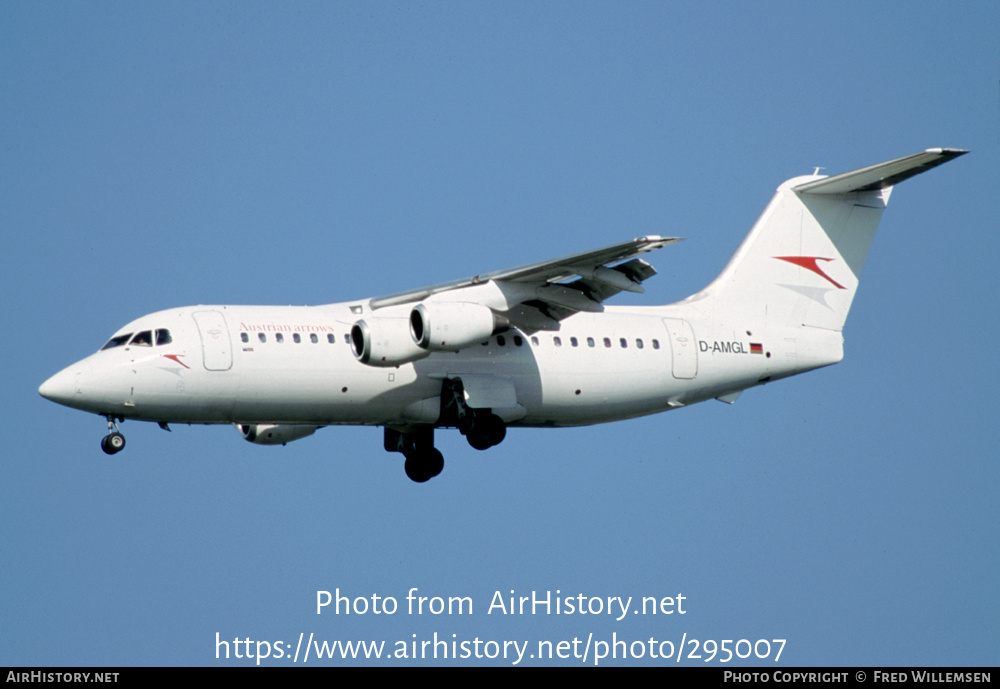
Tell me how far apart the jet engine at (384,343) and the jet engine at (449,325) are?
0.12m

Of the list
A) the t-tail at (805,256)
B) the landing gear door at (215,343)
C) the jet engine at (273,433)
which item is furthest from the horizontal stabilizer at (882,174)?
the landing gear door at (215,343)

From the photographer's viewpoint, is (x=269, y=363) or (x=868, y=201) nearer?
(x=269, y=363)

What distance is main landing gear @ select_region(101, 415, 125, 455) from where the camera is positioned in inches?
747

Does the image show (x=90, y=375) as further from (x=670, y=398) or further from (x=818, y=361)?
(x=818, y=361)

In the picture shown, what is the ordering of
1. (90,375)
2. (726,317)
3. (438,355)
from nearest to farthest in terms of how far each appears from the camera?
(90,375), (438,355), (726,317)

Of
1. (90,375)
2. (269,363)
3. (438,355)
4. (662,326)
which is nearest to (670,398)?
(662,326)

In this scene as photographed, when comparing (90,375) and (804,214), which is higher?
(804,214)

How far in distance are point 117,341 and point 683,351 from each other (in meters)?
7.09

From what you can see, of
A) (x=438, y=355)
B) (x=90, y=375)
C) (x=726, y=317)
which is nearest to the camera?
(x=90, y=375)

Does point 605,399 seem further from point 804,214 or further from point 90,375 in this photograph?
point 90,375

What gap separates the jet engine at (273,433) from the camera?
70.5 feet

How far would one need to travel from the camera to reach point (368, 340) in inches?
740

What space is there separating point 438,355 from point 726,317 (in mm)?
4134

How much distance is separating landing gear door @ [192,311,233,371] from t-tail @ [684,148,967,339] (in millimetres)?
6400
